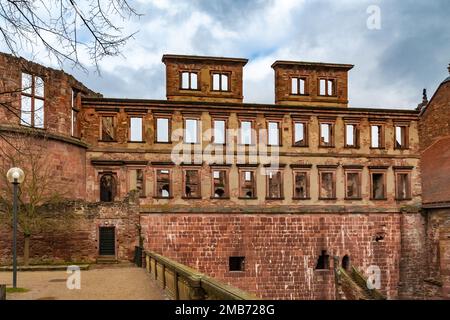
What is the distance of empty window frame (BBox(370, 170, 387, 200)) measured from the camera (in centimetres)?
3528

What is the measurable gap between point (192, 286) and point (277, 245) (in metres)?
24.0

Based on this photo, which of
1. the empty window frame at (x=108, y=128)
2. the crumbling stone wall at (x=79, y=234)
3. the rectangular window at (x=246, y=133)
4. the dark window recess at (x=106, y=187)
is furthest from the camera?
the dark window recess at (x=106, y=187)

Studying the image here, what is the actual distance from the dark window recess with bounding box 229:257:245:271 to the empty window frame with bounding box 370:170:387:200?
914 centimetres

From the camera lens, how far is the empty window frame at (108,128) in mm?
32969

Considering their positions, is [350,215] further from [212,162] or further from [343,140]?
[212,162]

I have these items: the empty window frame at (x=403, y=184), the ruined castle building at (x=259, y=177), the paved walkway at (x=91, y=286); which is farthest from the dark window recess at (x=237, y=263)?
the paved walkway at (x=91, y=286)

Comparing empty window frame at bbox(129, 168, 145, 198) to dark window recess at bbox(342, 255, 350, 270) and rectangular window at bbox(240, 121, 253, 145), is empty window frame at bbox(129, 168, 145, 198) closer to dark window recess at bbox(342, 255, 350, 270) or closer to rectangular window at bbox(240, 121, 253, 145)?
rectangular window at bbox(240, 121, 253, 145)

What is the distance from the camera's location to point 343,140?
3541cm

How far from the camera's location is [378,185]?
36000 mm

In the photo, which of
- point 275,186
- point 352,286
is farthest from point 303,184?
point 352,286

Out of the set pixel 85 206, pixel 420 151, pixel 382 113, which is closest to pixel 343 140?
pixel 382 113

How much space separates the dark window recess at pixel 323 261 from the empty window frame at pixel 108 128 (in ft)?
45.3

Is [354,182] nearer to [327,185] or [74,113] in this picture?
[327,185]

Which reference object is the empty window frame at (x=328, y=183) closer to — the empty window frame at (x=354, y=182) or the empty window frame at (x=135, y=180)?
the empty window frame at (x=354, y=182)
